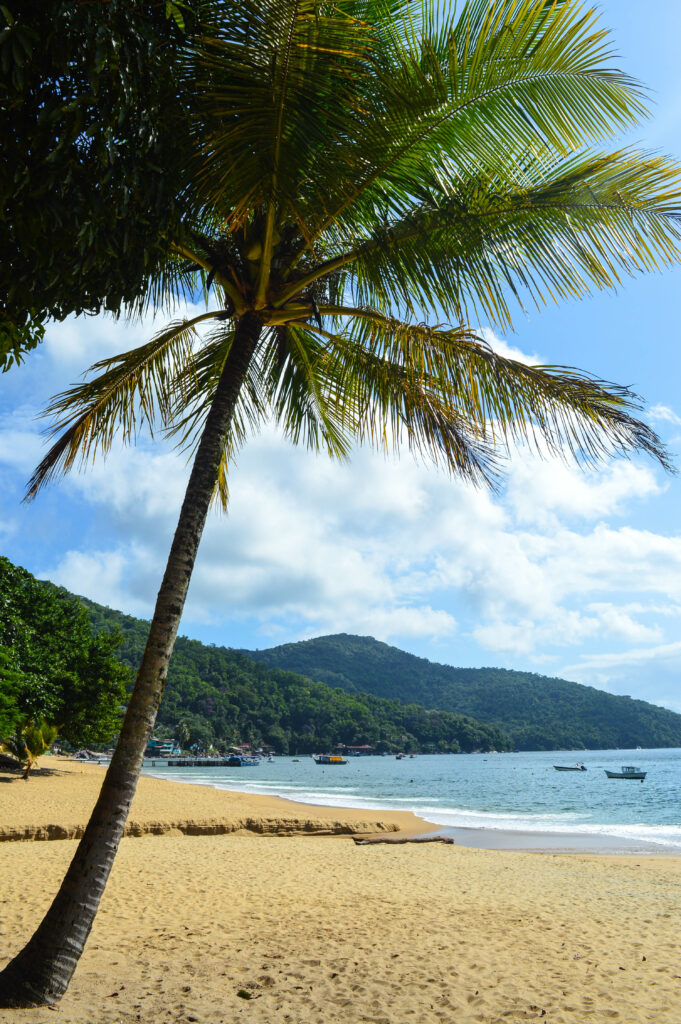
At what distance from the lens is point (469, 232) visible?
15.7ft

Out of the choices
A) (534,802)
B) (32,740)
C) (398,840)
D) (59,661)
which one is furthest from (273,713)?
(398,840)

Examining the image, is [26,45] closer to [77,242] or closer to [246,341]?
[77,242]

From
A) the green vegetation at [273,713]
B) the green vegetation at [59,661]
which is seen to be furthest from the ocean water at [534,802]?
the green vegetation at [273,713]

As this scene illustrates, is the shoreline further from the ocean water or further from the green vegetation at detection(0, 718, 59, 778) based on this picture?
the green vegetation at detection(0, 718, 59, 778)

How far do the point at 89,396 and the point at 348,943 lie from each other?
17.6ft

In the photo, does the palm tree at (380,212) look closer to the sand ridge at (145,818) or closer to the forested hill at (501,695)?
the sand ridge at (145,818)

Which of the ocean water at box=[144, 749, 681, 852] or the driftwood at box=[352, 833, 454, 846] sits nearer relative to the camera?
the driftwood at box=[352, 833, 454, 846]

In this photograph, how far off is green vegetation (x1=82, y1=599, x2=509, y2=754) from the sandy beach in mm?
64294

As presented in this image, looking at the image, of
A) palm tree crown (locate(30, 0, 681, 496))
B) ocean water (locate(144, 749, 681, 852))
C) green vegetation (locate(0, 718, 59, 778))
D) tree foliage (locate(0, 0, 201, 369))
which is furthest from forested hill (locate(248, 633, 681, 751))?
tree foliage (locate(0, 0, 201, 369))

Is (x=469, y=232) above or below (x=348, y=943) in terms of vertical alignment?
above

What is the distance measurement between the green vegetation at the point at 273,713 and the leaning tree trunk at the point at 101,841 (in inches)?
2760

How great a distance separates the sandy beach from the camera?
13.8 feet

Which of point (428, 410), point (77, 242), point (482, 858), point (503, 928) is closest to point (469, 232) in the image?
point (428, 410)

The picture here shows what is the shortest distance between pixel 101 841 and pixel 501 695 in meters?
142
